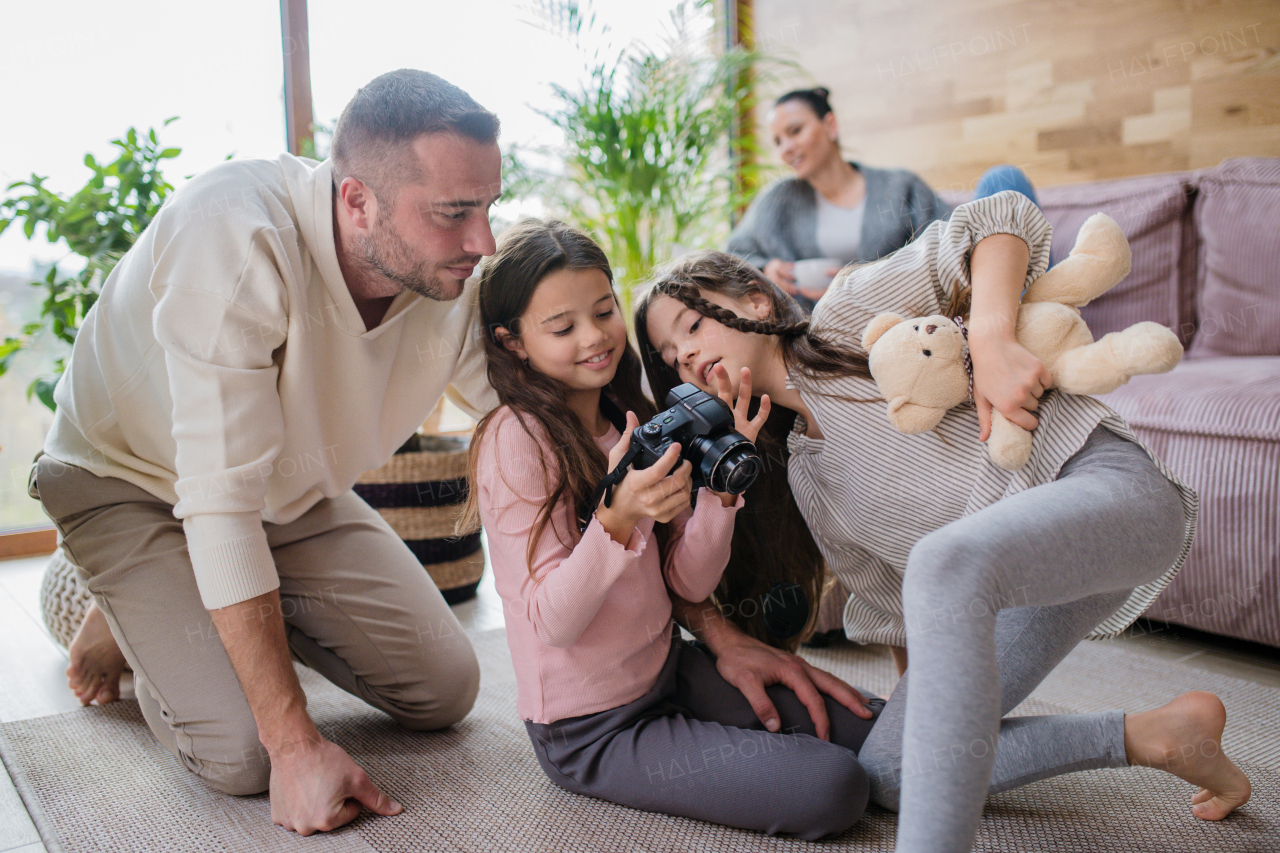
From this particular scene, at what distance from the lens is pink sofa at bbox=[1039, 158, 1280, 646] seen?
1421 mm

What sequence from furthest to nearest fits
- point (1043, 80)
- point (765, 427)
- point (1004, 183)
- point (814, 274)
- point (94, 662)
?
point (1043, 80) → point (814, 274) → point (1004, 183) → point (94, 662) → point (765, 427)

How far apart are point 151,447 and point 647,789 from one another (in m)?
0.82

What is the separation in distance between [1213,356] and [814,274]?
0.88 metres

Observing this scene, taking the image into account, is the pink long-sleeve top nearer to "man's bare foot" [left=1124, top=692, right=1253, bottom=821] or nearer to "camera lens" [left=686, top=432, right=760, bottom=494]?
"camera lens" [left=686, top=432, right=760, bottom=494]

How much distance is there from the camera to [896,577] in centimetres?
114

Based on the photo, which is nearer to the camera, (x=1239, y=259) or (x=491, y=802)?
(x=491, y=802)

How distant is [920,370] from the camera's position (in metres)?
0.93

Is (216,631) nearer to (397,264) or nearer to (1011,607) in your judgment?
(397,264)

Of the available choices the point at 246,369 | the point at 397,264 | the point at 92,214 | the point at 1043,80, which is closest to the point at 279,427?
the point at 246,369

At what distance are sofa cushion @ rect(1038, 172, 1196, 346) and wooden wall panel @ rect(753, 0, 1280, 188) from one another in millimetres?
367

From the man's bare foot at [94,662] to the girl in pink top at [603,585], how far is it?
0.71 m

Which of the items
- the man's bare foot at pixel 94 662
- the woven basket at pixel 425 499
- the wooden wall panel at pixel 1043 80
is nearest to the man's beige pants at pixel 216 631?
the man's bare foot at pixel 94 662

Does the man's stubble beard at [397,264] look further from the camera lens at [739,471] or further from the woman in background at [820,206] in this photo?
the woman in background at [820,206]

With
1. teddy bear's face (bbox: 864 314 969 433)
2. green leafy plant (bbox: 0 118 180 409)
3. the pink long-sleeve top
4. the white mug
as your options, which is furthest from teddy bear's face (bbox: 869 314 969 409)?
green leafy plant (bbox: 0 118 180 409)
